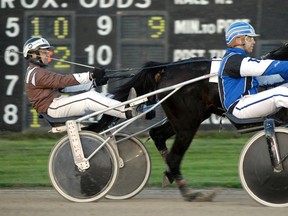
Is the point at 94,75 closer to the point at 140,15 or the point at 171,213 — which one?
the point at 171,213

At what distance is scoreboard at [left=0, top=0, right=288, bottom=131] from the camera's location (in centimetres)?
1294

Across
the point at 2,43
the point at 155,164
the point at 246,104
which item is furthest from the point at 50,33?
the point at 246,104

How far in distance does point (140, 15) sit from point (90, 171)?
460 centimetres

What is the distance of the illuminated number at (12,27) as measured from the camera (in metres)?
13.2

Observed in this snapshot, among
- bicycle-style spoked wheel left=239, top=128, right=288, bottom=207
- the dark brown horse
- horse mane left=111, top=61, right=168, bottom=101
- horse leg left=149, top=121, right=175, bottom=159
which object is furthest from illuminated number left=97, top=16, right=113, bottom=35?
bicycle-style spoked wheel left=239, top=128, right=288, bottom=207

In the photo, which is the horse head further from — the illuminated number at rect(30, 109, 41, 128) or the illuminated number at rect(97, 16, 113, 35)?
the illuminated number at rect(30, 109, 41, 128)

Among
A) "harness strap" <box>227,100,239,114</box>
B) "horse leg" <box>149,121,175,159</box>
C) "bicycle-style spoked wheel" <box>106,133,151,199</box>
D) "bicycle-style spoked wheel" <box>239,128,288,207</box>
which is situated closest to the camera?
"bicycle-style spoked wheel" <box>239,128,288,207</box>

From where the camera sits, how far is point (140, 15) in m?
13.0

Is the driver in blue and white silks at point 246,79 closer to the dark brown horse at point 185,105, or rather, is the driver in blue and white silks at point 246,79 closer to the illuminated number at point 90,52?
the dark brown horse at point 185,105

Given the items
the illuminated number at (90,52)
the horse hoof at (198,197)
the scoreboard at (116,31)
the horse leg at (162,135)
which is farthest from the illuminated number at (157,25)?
the horse hoof at (198,197)

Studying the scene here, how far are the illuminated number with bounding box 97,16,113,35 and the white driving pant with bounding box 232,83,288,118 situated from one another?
15.8 ft

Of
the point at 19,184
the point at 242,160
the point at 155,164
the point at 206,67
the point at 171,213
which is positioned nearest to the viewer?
the point at 171,213

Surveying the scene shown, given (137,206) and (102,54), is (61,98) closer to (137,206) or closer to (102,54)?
(137,206)

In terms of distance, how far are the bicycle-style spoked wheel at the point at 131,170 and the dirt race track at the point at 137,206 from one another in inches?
5.2
